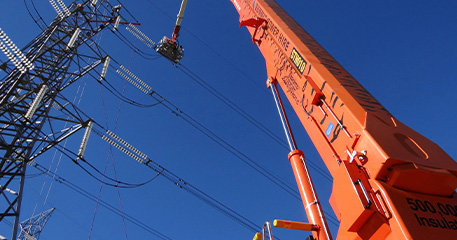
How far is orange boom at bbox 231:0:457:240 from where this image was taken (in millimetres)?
3078

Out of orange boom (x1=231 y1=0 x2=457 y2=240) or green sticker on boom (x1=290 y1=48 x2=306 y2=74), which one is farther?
green sticker on boom (x1=290 y1=48 x2=306 y2=74)

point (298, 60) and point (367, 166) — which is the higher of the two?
point (298, 60)

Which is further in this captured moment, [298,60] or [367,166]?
[298,60]

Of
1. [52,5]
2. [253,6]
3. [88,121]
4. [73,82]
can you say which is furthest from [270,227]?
[52,5]

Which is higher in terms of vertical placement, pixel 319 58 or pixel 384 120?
pixel 319 58

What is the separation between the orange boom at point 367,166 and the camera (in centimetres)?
308

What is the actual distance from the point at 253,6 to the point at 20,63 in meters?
6.96

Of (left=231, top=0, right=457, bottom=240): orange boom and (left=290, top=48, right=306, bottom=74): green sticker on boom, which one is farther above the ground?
(left=290, top=48, right=306, bottom=74): green sticker on boom

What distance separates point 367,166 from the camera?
3496 mm

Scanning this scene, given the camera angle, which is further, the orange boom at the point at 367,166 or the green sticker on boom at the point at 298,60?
the green sticker on boom at the point at 298,60

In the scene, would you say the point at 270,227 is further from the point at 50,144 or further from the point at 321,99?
the point at 50,144

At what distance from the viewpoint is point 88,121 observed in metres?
10.1

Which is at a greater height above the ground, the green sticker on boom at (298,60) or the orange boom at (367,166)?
the green sticker on boom at (298,60)

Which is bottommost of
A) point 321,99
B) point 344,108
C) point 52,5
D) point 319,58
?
point 344,108
